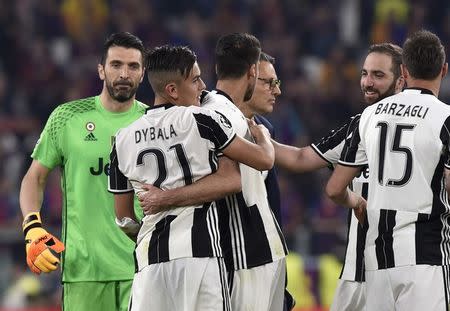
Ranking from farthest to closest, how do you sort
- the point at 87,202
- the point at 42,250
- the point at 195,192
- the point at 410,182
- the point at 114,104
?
1. the point at 114,104
2. the point at 87,202
3. the point at 42,250
4. the point at 410,182
5. the point at 195,192

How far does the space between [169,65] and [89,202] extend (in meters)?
1.57

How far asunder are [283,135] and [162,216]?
960 cm

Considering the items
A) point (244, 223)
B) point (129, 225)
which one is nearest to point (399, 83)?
point (244, 223)

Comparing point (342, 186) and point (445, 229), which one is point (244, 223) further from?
point (445, 229)

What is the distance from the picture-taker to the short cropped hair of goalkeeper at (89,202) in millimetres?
7672

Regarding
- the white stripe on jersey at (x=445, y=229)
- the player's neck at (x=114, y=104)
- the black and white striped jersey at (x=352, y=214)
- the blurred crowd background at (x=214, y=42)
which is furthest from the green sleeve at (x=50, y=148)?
the blurred crowd background at (x=214, y=42)

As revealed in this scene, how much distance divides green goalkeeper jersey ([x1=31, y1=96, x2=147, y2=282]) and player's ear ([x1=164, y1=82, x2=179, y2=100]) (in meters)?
1.35

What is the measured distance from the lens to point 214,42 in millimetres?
17469

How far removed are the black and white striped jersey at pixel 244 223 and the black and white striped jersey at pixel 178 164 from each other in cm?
33

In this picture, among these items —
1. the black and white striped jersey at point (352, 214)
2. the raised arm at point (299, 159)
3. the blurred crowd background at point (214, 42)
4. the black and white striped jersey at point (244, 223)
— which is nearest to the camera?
the black and white striped jersey at point (244, 223)

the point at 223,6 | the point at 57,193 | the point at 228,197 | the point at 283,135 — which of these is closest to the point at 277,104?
the point at 283,135

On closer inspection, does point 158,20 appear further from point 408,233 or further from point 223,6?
point 408,233

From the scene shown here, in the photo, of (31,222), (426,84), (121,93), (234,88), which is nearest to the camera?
(426,84)

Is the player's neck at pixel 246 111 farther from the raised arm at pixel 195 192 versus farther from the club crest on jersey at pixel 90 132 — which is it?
the raised arm at pixel 195 192
